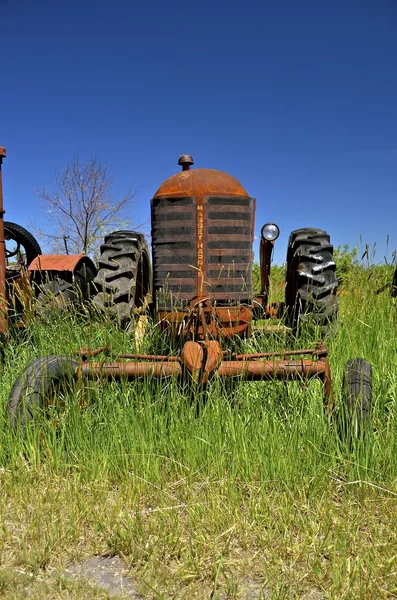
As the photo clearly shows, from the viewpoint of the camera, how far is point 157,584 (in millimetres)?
2035

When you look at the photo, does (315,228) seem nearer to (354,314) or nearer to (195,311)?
(354,314)

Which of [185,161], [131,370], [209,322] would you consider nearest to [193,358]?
[131,370]

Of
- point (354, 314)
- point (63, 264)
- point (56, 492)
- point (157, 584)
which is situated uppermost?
point (63, 264)

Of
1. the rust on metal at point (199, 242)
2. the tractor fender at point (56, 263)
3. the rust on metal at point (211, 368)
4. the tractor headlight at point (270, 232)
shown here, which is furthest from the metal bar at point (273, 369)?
the tractor fender at point (56, 263)

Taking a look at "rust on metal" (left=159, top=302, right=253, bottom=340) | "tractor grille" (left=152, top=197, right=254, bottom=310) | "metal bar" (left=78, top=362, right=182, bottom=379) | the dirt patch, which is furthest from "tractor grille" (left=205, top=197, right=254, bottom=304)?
the dirt patch

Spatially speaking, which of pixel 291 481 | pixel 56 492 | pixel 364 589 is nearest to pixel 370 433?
pixel 291 481

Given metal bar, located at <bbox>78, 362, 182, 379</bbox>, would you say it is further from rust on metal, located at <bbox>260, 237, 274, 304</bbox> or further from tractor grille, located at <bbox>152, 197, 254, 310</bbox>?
rust on metal, located at <bbox>260, 237, 274, 304</bbox>

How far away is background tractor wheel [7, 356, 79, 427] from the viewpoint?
9.36 ft

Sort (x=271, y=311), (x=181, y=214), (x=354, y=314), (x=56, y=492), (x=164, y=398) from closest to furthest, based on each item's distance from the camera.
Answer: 1. (x=56, y=492)
2. (x=164, y=398)
3. (x=181, y=214)
4. (x=354, y=314)
5. (x=271, y=311)

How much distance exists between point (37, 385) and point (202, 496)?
113 cm

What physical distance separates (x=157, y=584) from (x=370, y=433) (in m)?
1.31

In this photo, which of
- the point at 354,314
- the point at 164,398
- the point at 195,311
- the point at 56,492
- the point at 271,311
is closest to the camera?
the point at 56,492

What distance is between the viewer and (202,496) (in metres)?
2.52

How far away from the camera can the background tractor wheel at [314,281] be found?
4.59 meters
